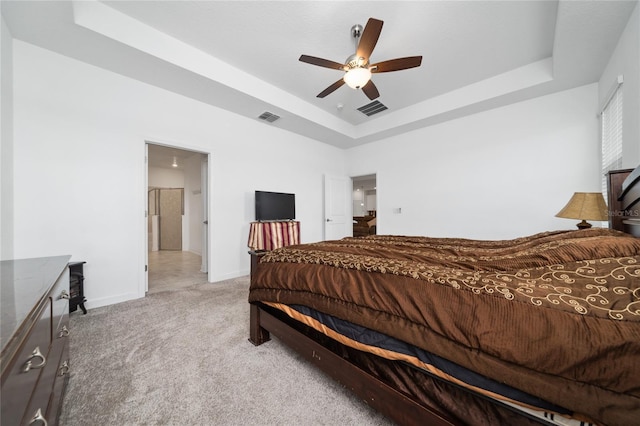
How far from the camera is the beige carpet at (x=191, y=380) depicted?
1.14m

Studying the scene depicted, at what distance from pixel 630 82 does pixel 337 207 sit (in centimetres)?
409

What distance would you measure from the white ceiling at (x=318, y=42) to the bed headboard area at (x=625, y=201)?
1.45 meters

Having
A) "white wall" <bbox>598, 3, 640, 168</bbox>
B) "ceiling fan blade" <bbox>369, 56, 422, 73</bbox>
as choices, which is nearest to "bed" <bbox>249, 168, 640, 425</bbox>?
"white wall" <bbox>598, 3, 640, 168</bbox>

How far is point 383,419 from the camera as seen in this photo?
3.69 feet

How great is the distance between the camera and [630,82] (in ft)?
6.25

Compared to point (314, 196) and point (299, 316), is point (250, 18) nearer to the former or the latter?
point (299, 316)

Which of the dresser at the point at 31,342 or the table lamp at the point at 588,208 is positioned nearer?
the dresser at the point at 31,342

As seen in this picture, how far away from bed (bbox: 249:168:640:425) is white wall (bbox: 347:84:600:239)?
2081 millimetres

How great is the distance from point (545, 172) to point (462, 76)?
1.76 meters

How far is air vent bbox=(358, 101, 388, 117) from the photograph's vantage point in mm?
3830

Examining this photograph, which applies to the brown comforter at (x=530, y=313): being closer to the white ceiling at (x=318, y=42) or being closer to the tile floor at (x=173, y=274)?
the white ceiling at (x=318, y=42)

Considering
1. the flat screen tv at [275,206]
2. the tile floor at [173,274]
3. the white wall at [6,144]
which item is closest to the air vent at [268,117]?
the flat screen tv at [275,206]

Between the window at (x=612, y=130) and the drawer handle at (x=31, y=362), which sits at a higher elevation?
the window at (x=612, y=130)

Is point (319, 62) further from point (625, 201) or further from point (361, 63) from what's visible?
point (625, 201)
